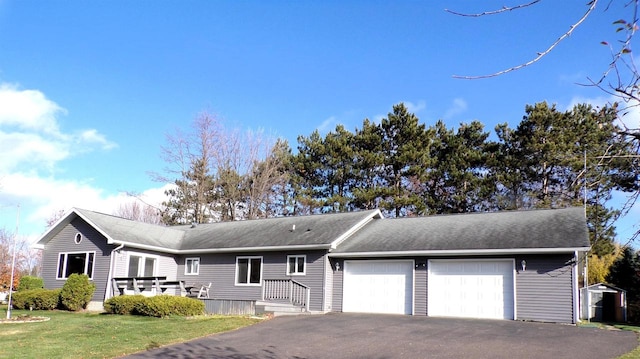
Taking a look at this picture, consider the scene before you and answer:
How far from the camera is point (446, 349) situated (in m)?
11.4

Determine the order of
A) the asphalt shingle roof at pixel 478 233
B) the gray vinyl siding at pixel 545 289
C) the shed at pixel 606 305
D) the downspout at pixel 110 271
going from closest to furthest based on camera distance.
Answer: the gray vinyl siding at pixel 545 289
the asphalt shingle roof at pixel 478 233
the downspout at pixel 110 271
the shed at pixel 606 305

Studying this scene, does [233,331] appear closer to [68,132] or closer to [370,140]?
[68,132]

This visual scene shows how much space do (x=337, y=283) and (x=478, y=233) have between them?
5536 mm

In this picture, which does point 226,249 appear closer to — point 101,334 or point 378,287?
point 378,287

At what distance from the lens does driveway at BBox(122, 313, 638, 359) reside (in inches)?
432

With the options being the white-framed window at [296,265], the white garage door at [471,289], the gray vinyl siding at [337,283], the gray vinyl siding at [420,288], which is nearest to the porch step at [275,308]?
the gray vinyl siding at [337,283]

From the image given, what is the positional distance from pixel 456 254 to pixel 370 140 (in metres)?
17.9

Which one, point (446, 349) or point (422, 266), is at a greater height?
point (422, 266)

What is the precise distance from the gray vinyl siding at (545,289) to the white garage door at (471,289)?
34 cm

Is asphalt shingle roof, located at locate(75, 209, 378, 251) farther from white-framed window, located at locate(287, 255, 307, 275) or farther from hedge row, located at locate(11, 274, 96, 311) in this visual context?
hedge row, located at locate(11, 274, 96, 311)

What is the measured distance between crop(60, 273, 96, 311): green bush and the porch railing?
6.97 m

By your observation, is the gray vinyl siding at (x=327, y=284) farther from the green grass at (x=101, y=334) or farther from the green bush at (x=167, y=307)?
the green bush at (x=167, y=307)

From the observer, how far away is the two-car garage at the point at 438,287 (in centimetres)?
1714

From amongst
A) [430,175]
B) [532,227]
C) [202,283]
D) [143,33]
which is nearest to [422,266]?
[532,227]
